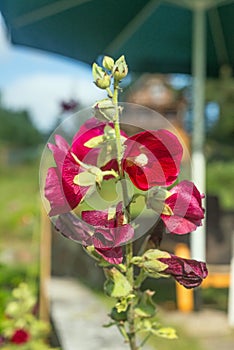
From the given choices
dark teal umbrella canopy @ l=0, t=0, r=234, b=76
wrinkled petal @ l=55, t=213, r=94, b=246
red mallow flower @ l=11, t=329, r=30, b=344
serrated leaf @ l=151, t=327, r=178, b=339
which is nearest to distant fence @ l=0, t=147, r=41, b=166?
dark teal umbrella canopy @ l=0, t=0, r=234, b=76

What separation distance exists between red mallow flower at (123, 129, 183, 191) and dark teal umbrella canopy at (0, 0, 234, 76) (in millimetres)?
2521

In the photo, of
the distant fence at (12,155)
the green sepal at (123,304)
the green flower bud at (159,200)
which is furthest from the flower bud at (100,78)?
the distant fence at (12,155)

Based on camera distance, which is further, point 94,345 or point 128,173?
point 94,345

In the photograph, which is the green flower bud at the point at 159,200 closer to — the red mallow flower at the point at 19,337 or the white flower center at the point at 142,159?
the white flower center at the point at 142,159

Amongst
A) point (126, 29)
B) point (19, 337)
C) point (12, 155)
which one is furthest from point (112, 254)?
point (12, 155)

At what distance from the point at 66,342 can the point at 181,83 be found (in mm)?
5198

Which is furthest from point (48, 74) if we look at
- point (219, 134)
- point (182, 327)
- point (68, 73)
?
point (182, 327)

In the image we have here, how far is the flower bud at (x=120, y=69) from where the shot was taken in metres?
0.58

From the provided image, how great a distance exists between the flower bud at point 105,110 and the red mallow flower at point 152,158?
31mm

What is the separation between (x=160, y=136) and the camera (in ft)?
1.89

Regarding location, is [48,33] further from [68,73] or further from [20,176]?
[20,176]

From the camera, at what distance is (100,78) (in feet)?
1.92

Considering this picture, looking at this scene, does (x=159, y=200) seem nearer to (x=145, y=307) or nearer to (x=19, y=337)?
(x=145, y=307)

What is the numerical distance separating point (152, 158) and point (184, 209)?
0.07m
